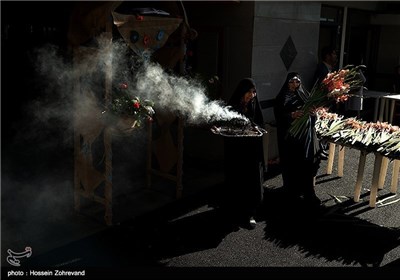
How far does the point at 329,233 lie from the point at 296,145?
148cm

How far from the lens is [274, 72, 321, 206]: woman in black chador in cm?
699

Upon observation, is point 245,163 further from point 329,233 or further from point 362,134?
point 362,134

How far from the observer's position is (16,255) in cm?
539

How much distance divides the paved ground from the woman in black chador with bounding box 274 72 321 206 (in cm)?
31

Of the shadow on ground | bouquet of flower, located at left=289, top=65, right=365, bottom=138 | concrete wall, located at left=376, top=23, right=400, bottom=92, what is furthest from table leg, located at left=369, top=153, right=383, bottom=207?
concrete wall, located at left=376, top=23, right=400, bottom=92

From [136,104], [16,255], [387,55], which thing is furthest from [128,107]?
[387,55]

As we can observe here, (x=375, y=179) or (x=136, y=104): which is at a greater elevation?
(x=136, y=104)

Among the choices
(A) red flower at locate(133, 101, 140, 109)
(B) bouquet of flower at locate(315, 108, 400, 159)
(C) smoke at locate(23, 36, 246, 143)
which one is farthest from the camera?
(B) bouquet of flower at locate(315, 108, 400, 159)

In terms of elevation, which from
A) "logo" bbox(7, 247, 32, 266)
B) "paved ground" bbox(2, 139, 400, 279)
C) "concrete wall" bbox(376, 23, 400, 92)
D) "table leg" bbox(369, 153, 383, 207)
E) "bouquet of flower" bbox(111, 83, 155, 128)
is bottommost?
"logo" bbox(7, 247, 32, 266)

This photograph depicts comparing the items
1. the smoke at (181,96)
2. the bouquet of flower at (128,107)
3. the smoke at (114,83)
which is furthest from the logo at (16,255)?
the smoke at (181,96)

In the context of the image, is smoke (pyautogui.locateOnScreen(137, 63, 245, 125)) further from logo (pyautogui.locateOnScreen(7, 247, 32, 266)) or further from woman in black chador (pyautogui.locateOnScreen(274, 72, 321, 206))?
logo (pyautogui.locateOnScreen(7, 247, 32, 266))

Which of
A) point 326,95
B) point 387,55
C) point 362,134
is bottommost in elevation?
point 362,134

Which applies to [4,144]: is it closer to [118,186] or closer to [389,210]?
[118,186]

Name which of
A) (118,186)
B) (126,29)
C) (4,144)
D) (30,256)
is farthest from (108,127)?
(4,144)
